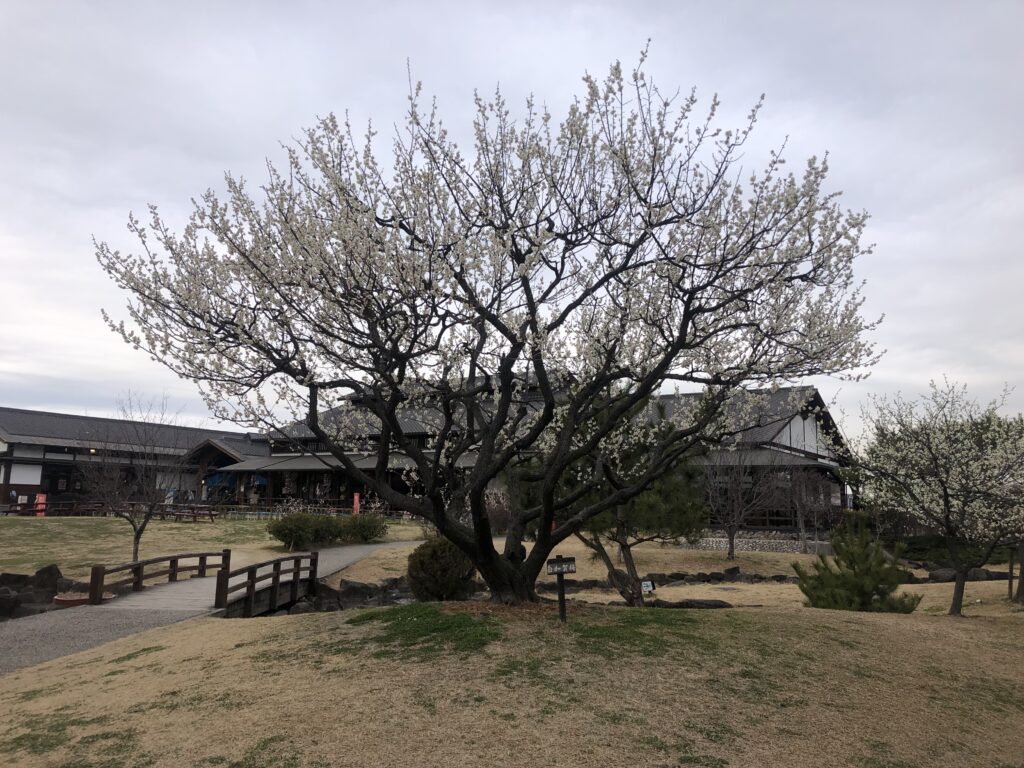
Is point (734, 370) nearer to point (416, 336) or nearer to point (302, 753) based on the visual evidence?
point (416, 336)

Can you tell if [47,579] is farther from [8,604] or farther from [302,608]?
[302,608]

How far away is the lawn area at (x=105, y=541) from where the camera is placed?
2150cm

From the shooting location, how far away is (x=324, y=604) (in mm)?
18016

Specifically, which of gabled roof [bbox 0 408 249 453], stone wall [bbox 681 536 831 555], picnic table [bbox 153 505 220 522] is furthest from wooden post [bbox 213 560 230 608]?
gabled roof [bbox 0 408 249 453]

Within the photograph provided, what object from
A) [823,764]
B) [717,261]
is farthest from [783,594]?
[823,764]

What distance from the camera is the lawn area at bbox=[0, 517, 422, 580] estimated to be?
21.5 meters

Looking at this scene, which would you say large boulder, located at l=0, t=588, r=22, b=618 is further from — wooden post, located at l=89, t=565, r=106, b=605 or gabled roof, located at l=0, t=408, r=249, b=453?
gabled roof, located at l=0, t=408, r=249, b=453

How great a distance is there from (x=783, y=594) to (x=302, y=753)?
17246mm

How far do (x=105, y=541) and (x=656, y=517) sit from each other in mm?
20475

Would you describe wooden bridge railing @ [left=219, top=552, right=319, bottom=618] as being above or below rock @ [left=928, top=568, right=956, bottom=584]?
above

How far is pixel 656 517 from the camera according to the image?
1895cm

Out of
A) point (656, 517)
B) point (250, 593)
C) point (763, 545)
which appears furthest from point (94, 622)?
point (763, 545)

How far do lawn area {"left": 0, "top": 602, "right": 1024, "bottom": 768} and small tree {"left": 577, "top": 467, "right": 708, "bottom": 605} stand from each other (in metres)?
6.73

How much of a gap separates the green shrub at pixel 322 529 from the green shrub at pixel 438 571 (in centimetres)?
1333
